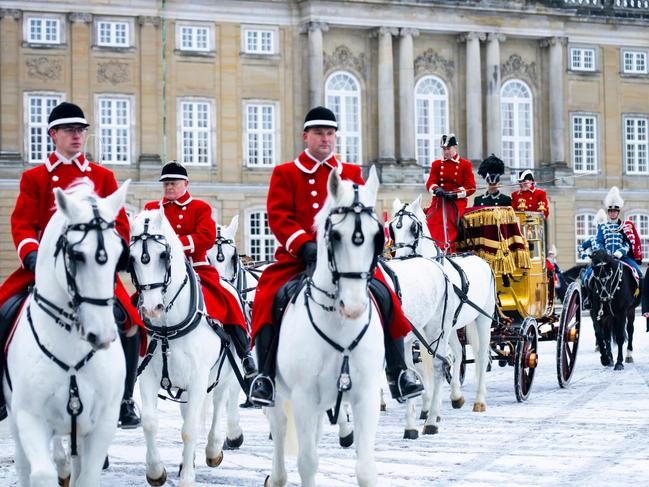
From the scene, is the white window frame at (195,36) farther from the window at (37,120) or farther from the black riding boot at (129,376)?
the black riding boot at (129,376)

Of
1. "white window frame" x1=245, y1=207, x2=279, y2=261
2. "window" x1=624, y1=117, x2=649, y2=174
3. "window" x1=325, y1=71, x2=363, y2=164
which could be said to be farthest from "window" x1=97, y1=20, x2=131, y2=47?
"window" x1=624, y1=117, x2=649, y2=174

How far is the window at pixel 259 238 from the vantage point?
4553 centimetres

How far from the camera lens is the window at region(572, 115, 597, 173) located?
169 ft

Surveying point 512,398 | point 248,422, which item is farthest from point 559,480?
point 512,398

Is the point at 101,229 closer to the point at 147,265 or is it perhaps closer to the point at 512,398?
the point at 147,265

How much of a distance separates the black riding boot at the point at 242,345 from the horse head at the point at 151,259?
1.10 m

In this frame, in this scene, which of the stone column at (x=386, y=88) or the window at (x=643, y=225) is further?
the window at (x=643, y=225)

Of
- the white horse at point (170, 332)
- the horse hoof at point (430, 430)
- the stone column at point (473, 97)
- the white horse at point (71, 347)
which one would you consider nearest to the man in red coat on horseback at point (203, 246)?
the white horse at point (170, 332)

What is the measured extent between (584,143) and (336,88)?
36.7 ft

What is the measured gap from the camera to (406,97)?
47531 mm

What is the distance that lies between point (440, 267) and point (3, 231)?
31.7 meters

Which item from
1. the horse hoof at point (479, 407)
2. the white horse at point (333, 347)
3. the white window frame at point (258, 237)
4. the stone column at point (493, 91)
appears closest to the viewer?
the white horse at point (333, 347)

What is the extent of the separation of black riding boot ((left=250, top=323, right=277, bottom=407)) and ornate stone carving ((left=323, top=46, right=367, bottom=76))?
1547 inches

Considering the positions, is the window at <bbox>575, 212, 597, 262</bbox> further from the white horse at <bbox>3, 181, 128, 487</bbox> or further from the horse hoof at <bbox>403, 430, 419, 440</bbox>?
the white horse at <bbox>3, 181, 128, 487</bbox>
